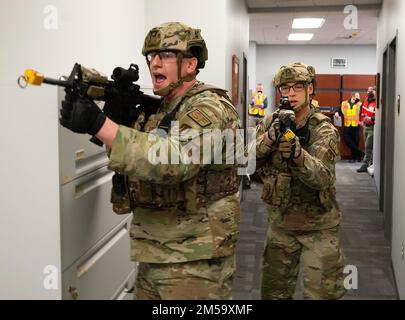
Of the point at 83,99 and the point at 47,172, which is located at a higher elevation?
the point at 83,99

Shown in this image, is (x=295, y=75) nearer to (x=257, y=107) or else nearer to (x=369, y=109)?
(x=369, y=109)

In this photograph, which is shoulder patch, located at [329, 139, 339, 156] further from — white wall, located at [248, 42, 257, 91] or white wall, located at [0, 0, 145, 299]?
white wall, located at [248, 42, 257, 91]

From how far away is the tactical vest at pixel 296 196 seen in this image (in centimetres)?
239

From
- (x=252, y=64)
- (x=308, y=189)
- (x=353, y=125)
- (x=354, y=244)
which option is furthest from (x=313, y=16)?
(x=308, y=189)

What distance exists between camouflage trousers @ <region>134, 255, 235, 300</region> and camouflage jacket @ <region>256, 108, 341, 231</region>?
840 millimetres

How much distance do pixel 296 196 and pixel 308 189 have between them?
69 millimetres

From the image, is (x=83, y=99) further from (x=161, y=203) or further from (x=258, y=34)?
(x=258, y=34)

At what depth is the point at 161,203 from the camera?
156 centimetres

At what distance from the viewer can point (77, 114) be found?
125cm

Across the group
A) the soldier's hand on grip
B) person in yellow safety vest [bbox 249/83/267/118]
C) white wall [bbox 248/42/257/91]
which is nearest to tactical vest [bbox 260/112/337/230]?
the soldier's hand on grip

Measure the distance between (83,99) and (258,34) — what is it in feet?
31.1

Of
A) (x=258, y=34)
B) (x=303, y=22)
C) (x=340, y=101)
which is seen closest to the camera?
(x=303, y=22)

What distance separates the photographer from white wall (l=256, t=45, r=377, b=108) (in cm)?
1177

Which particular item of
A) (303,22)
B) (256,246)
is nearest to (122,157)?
(256,246)
